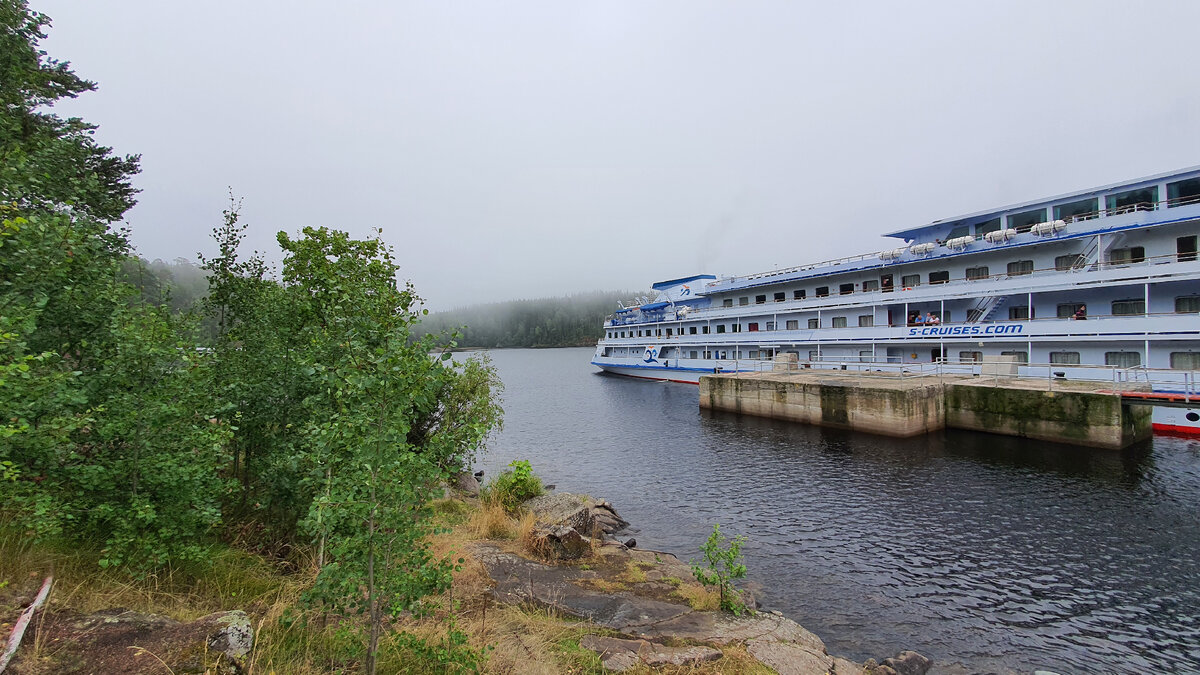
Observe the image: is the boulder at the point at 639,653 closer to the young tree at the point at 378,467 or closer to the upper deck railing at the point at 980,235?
the young tree at the point at 378,467

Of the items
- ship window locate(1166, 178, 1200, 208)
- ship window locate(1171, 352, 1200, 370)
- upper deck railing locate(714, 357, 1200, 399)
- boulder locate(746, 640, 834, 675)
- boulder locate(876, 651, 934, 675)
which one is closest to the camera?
boulder locate(746, 640, 834, 675)

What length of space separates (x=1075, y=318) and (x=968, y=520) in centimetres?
2090

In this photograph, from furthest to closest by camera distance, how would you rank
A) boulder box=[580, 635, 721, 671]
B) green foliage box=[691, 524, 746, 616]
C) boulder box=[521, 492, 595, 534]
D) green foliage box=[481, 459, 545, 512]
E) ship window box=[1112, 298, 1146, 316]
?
ship window box=[1112, 298, 1146, 316]
green foliage box=[481, 459, 545, 512]
boulder box=[521, 492, 595, 534]
green foliage box=[691, 524, 746, 616]
boulder box=[580, 635, 721, 671]

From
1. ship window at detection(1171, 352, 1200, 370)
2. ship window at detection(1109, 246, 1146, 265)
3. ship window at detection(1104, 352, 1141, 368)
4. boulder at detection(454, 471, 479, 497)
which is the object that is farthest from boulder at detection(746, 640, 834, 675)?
ship window at detection(1109, 246, 1146, 265)

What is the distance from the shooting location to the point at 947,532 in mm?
14680

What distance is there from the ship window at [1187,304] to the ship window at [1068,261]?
450cm

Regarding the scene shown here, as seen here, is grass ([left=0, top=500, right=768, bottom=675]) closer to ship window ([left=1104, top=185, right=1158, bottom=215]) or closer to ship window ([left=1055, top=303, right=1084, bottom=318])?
ship window ([left=1055, top=303, right=1084, bottom=318])

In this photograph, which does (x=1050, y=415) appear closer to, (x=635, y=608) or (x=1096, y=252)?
(x=1096, y=252)

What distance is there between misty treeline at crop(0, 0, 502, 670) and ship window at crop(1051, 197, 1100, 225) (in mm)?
39018

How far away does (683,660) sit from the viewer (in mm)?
7035

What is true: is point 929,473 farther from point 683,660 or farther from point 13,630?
point 13,630

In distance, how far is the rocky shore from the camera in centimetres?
750

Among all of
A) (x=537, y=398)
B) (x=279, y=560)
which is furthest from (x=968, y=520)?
(x=537, y=398)

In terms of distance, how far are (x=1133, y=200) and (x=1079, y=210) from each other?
97.3 inches
